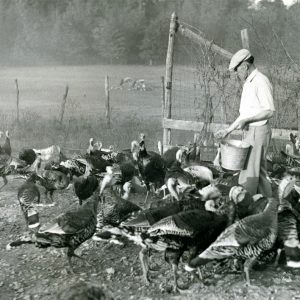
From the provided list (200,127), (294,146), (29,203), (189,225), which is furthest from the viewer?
(200,127)

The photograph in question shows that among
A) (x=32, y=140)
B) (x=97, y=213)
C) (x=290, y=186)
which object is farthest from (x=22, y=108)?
(x=290, y=186)

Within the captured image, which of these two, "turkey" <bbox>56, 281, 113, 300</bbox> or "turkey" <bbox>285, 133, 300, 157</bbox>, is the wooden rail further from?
"turkey" <bbox>56, 281, 113, 300</bbox>

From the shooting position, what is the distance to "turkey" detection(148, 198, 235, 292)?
4801mm

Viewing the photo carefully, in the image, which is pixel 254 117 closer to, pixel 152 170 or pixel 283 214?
pixel 283 214

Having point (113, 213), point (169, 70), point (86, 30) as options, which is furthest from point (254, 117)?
point (86, 30)

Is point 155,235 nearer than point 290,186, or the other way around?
point 155,235

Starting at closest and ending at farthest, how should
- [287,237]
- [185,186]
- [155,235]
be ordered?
[155,235], [287,237], [185,186]

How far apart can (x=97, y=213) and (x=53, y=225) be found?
2.89ft

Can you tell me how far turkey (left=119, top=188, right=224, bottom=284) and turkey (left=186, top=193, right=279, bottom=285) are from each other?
20.5 inches

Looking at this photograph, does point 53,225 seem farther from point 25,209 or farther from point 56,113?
point 56,113

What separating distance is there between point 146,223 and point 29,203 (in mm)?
2465

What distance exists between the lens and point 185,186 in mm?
6852

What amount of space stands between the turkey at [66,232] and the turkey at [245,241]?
4.59 feet

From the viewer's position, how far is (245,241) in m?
4.73
